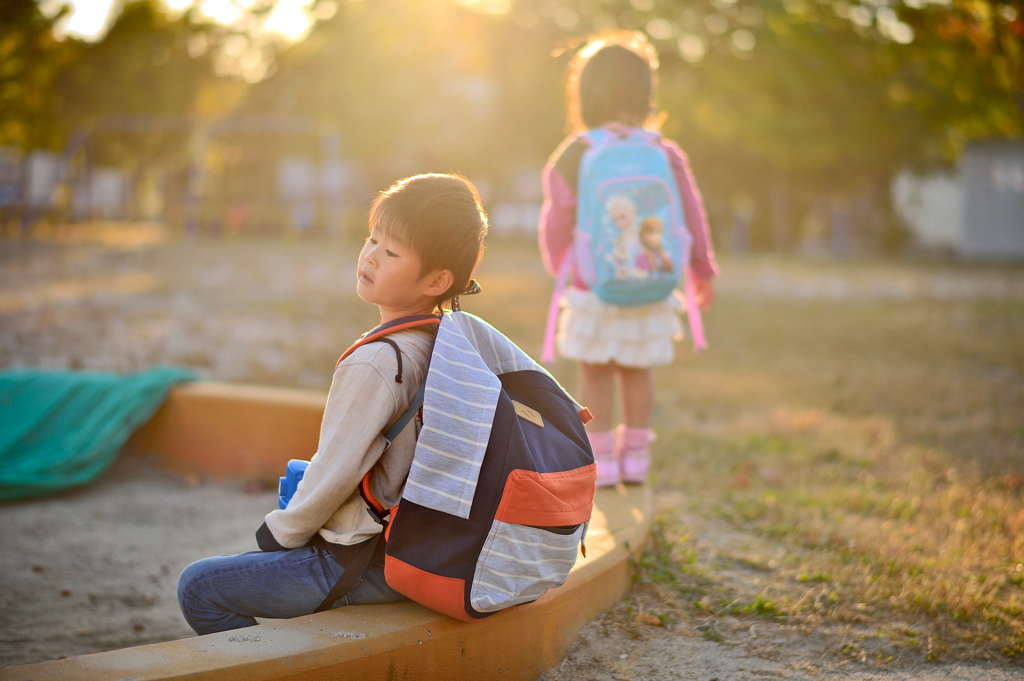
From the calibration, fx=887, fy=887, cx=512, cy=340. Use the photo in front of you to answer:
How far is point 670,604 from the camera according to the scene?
2.53 metres

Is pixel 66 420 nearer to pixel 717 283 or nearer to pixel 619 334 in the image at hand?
pixel 619 334

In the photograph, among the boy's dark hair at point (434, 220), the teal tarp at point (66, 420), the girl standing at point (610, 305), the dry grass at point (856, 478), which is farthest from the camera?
the teal tarp at point (66, 420)

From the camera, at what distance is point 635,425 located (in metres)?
3.33

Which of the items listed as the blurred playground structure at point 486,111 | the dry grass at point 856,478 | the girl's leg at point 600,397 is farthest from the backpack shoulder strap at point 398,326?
the blurred playground structure at point 486,111

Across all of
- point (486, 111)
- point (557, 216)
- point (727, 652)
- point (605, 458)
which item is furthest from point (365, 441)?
point (486, 111)

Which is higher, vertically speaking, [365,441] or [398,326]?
[398,326]

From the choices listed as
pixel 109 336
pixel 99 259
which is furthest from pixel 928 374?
pixel 99 259

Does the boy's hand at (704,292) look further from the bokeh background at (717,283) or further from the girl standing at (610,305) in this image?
the bokeh background at (717,283)

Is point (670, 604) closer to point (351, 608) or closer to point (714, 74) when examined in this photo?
point (351, 608)

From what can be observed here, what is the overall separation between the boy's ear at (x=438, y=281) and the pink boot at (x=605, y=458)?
4.30 ft

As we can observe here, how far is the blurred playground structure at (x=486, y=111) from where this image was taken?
62.6 feet

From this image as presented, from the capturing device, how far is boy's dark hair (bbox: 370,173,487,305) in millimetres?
1934

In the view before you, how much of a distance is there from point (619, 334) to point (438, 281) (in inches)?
53.9

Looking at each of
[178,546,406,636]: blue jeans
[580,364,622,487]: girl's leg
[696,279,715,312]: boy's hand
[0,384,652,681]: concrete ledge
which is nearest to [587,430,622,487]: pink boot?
[580,364,622,487]: girl's leg
